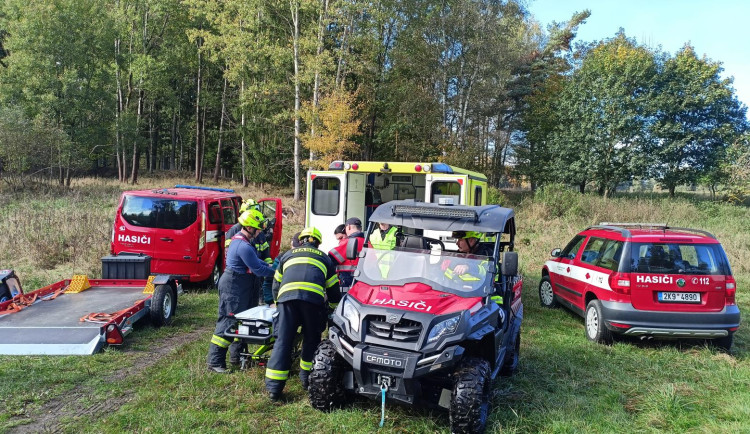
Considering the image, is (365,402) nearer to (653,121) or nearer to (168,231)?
(168,231)

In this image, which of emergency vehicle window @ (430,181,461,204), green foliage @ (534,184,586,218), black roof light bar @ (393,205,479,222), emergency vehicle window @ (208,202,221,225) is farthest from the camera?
green foliage @ (534,184,586,218)

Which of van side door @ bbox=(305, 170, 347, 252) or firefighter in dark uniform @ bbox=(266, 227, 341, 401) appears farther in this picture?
van side door @ bbox=(305, 170, 347, 252)

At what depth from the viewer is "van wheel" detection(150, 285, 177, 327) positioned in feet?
21.2

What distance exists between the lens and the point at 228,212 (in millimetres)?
9523

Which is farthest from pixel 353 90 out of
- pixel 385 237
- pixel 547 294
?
pixel 385 237

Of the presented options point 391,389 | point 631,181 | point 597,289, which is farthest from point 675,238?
point 631,181

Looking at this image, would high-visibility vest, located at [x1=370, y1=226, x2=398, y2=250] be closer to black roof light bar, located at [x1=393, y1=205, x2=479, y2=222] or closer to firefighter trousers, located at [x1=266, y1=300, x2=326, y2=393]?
black roof light bar, located at [x1=393, y1=205, x2=479, y2=222]

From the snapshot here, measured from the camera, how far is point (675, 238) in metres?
6.15

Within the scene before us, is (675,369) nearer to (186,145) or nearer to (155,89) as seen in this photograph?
(155,89)

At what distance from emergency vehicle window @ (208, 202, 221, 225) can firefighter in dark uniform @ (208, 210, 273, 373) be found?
373 centimetres

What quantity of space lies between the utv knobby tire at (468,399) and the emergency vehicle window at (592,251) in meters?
4.26

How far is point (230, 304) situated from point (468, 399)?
114 inches

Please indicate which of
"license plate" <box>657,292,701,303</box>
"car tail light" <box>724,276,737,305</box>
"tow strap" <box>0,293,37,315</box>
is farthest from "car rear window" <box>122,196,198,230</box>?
"car tail light" <box>724,276,737,305</box>

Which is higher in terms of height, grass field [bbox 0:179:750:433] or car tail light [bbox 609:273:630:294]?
car tail light [bbox 609:273:630:294]
